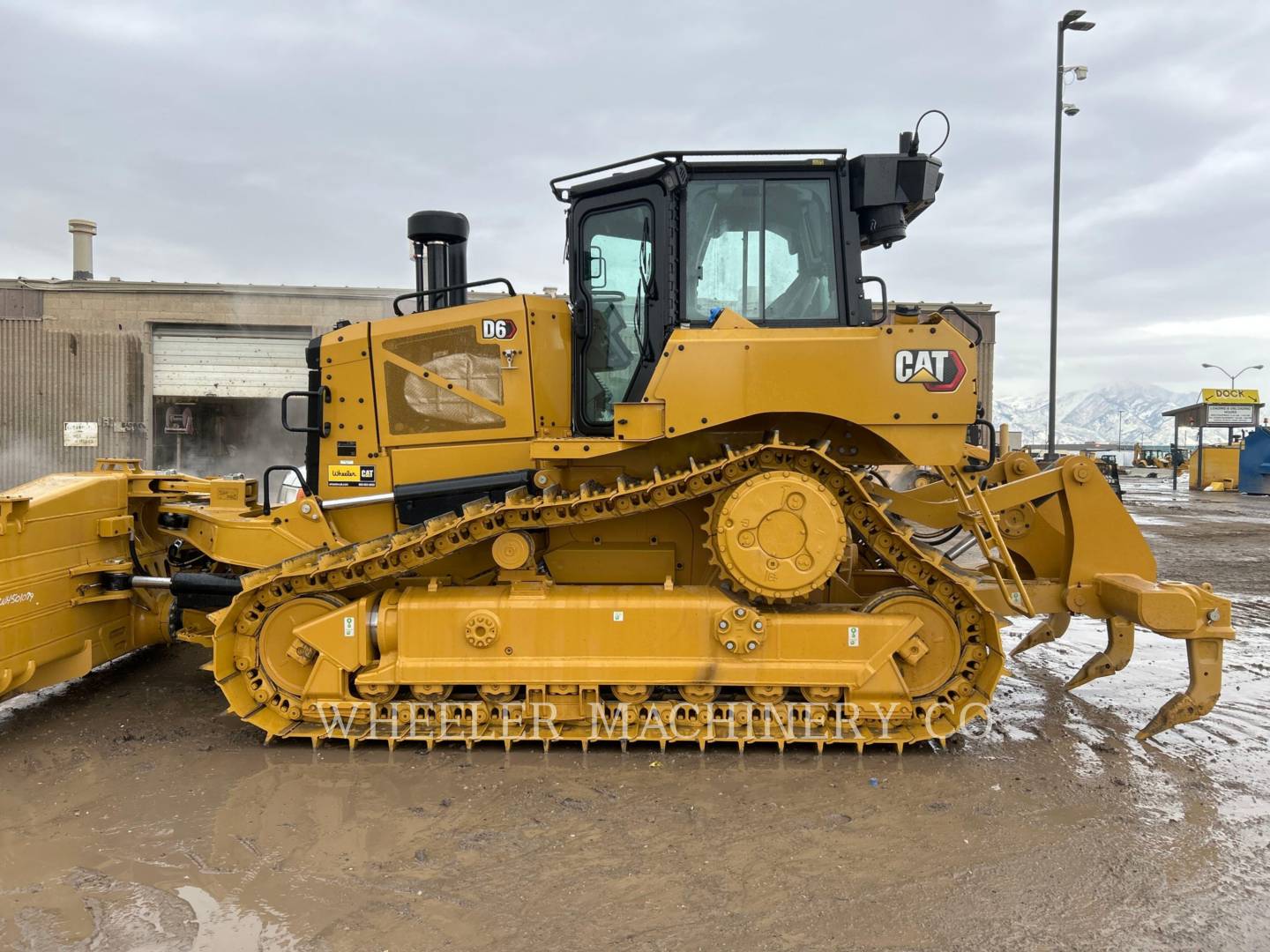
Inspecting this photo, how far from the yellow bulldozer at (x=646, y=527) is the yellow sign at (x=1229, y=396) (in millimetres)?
39094

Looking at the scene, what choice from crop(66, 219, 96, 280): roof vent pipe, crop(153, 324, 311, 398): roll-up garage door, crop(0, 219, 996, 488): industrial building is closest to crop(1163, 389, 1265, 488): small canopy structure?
crop(0, 219, 996, 488): industrial building

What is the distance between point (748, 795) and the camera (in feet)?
13.6

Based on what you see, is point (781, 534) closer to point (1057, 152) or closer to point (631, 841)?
point (631, 841)

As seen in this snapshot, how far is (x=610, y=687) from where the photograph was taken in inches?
193

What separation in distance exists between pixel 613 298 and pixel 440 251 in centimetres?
166

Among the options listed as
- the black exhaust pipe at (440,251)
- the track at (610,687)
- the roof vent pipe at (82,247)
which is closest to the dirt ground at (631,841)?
the track at (610,687)

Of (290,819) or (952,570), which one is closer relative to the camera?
(290,819)

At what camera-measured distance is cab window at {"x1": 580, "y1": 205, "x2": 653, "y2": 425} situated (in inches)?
203

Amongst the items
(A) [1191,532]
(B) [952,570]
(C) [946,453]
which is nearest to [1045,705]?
(B) [952,570]

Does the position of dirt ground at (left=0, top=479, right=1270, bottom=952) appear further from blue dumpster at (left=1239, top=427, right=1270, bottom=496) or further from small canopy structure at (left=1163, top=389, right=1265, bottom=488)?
small canopy structure at (left=1163, top=389, right=1265, bottom=488)

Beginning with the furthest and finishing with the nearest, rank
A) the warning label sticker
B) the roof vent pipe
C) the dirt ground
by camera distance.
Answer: the roof vent pipe < the warning label sticker < the dirt ground

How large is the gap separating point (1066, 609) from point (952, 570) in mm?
1005

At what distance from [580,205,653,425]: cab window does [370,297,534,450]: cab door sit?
456 mm

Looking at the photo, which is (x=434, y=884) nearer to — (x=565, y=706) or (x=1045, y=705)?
(x=565, y=706)
